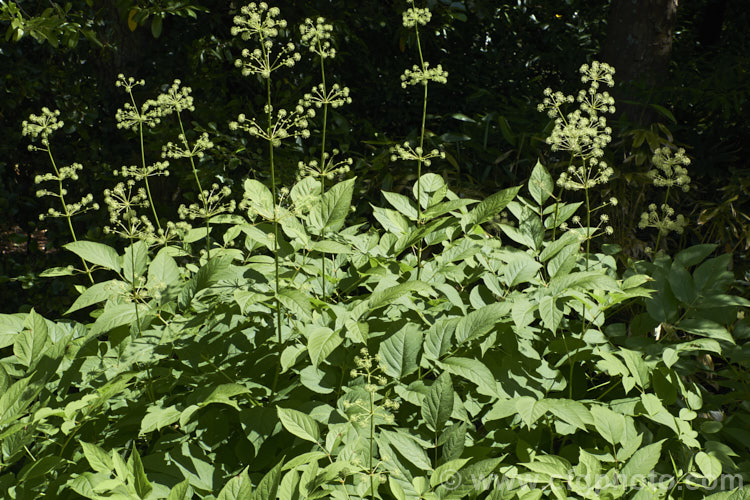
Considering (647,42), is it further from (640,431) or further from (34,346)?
(34,346)

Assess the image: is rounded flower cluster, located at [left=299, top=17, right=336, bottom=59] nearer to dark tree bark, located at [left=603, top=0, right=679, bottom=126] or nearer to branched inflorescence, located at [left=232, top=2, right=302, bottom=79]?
branched inflorescence, located at [left=232, top=2, right=302, bottom=79]

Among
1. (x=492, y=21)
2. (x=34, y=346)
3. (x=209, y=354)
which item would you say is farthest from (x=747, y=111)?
(x=34, y=346)

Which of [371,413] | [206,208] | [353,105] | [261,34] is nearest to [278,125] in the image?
[261,34]

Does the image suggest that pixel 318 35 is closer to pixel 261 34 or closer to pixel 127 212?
pixel 261 34

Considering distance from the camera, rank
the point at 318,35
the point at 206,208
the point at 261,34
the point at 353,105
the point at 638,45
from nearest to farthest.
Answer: the point at 261,34
the point at 318,35
the point at 206,208
the point at 638,45
the point at 353,105

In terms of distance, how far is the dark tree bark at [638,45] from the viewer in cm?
362

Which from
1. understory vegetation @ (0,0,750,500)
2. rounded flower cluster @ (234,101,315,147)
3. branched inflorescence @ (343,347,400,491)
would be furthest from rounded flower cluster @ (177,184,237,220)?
branched inflorescence @ (343,347,400,491)

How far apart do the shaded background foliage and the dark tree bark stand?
1 centimetres

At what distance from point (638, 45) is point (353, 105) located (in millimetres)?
1901

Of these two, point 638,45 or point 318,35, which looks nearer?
point 318,35

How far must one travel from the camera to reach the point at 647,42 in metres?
3.69

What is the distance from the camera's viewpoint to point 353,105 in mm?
4441

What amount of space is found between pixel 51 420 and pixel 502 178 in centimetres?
278

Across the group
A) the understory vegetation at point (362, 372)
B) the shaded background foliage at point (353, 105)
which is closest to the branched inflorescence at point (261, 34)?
the understory vegetation at point (362, 372)
